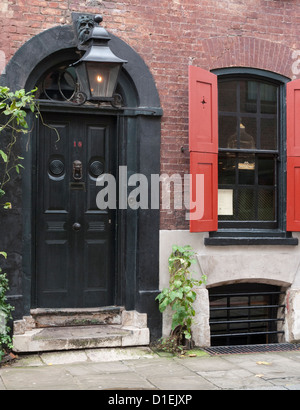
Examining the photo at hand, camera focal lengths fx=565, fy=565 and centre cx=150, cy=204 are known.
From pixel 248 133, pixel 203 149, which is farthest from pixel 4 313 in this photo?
pixel 248 133

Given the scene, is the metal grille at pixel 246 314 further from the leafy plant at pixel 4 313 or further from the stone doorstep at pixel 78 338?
the leafy plant at pixel 4 313

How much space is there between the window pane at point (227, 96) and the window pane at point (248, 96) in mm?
98

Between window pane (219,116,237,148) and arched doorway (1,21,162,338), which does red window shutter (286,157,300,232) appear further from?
arched doorway (1,21,162,338)

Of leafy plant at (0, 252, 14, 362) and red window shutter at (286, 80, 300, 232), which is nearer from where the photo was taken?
leafy plant at (0, 252, 14, 362)

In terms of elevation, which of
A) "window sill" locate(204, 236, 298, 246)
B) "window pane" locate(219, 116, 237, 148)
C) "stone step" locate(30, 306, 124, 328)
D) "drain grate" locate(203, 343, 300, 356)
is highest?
"window pane" locate(219, 116, 237, 148)

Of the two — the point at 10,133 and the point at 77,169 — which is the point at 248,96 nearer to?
the point at 77,169

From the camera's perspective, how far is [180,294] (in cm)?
630

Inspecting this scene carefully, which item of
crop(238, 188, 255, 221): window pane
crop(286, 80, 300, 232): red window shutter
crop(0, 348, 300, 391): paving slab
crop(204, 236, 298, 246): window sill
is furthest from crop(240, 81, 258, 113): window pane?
crop(0, 348, 300, 391): paving slab

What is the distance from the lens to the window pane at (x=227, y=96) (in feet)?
23.5

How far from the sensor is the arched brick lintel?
6.95m

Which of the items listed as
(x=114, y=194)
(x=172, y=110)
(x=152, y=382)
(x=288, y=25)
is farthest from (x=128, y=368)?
(x=288, y=25)

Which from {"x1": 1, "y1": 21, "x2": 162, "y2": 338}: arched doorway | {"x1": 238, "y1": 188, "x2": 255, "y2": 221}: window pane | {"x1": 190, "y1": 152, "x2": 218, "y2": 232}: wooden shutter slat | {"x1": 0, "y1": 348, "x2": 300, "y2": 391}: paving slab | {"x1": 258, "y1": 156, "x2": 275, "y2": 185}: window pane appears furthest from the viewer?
{"x1": 258, "y1": 156, "x2": 275, "y2": 185}: window pane

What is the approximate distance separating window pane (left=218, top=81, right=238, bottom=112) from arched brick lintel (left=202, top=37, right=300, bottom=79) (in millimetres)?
264
